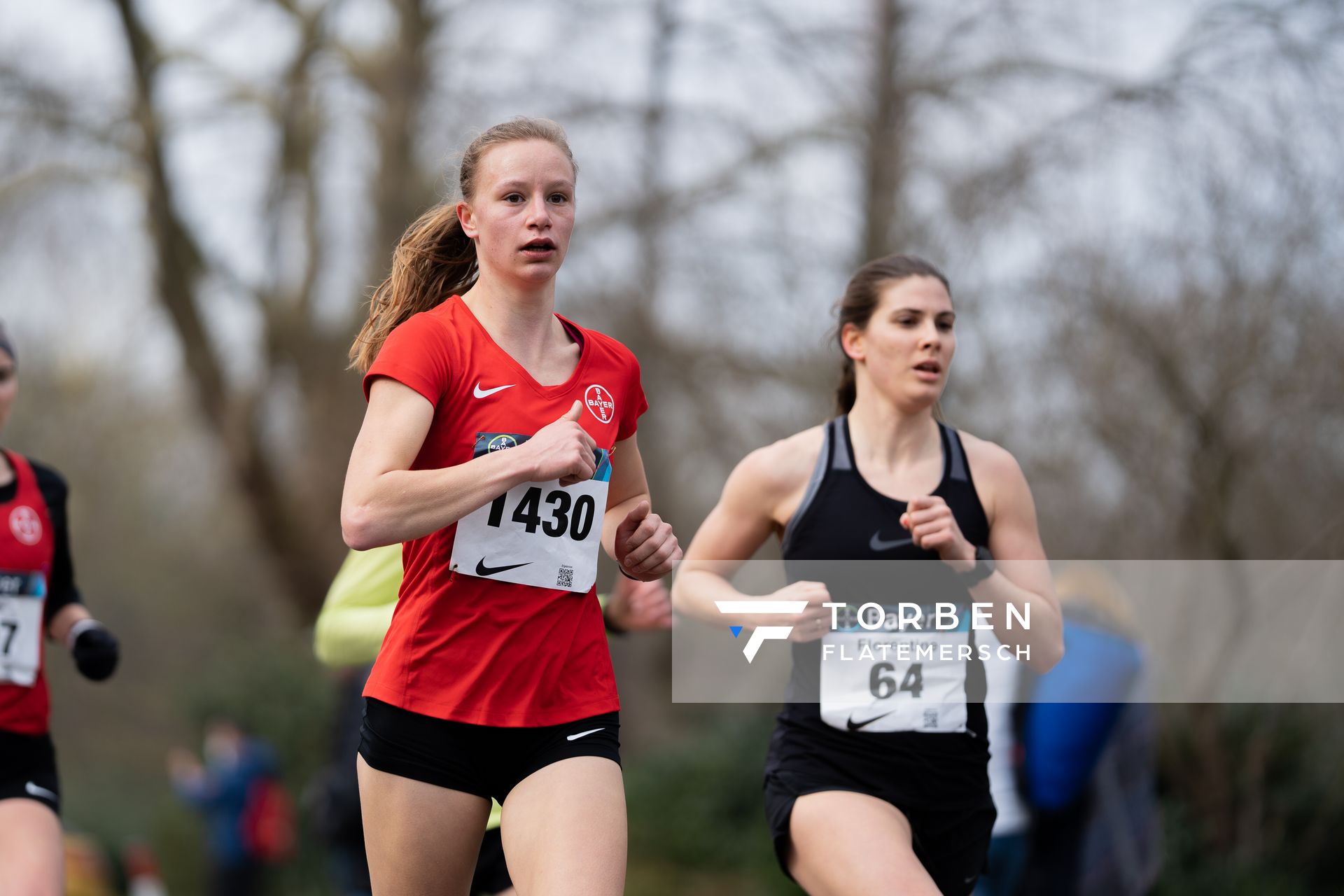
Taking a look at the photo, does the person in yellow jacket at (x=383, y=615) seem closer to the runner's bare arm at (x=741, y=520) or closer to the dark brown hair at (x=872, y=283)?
the runner's bare arm at (x=741, y=520)

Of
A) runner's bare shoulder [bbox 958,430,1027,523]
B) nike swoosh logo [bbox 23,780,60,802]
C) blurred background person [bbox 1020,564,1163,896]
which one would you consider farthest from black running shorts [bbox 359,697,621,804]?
blurred background person [bbox 1020,564,1163,896]

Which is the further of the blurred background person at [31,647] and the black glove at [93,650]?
the black glove at [93,650]

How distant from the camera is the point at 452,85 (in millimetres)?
11047

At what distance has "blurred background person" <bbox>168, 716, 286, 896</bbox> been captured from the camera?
33.8ft

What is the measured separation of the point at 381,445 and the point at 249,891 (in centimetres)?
897

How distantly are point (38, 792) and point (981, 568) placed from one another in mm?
2790

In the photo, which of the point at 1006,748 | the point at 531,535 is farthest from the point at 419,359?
the point at 1006,748

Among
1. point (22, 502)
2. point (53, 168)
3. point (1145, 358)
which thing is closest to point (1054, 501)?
point (1145, 358)

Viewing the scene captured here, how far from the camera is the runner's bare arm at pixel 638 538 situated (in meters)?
2.85

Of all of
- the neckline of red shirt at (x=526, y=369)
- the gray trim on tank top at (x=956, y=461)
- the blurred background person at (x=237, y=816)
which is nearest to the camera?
the neckline of red shirt at (x=526, y=369)

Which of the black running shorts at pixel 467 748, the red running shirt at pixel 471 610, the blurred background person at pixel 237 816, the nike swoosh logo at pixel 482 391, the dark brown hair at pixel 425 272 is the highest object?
the dark brown hair at pixel 425 272

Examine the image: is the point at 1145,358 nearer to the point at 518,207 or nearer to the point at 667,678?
the point at 518,207

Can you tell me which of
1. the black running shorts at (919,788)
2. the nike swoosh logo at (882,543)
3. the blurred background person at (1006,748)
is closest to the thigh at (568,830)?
the black running shorts at (919,788)

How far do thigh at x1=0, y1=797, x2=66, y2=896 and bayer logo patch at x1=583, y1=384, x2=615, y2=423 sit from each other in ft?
7.19
